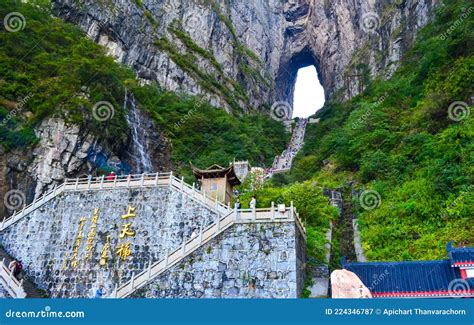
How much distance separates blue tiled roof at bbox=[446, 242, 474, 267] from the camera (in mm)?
14523

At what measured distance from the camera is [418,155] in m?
25.2

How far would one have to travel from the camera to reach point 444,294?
14.2 meters

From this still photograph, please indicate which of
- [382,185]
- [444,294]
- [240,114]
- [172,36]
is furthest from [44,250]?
[172,36]

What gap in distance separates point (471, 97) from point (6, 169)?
28218 millimetres

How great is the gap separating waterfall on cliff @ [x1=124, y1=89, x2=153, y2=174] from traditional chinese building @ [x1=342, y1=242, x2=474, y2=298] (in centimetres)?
2137

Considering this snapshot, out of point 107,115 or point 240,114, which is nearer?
point 107,115

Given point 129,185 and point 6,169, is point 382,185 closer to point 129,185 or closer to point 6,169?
point 129,185
